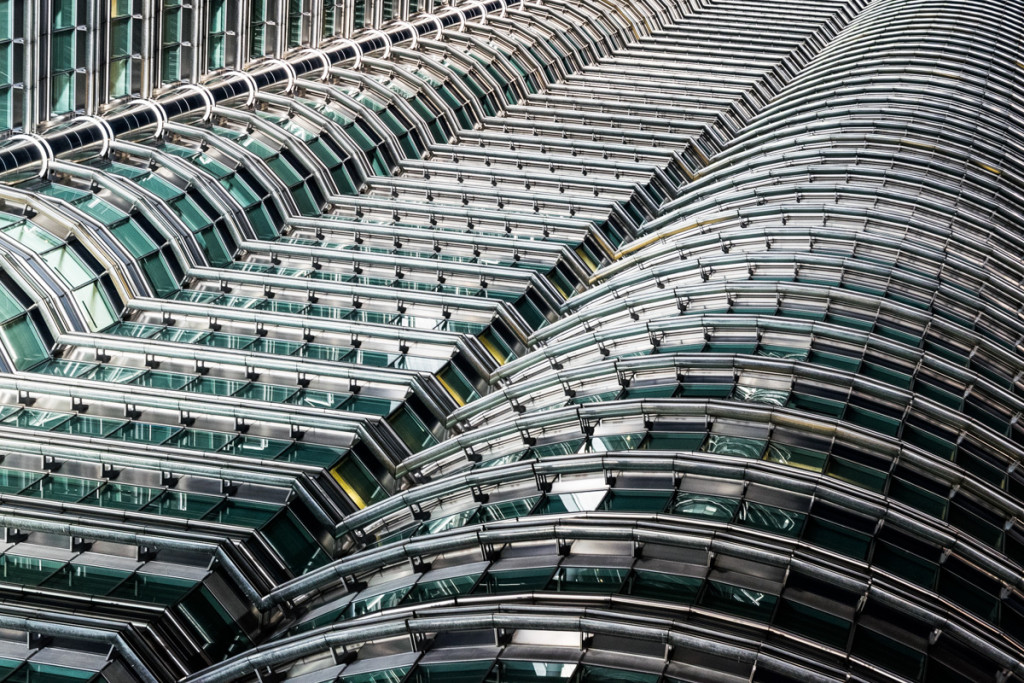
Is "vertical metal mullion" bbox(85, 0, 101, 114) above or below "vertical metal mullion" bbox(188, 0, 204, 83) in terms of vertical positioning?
below

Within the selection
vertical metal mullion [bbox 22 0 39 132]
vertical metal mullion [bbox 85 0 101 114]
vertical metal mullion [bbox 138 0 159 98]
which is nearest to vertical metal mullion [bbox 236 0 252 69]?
vertical metal mullion [bbox 138 0 159 98]

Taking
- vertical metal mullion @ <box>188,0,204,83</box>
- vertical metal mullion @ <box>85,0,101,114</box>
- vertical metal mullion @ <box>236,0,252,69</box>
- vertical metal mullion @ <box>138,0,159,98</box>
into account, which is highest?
vertical metal mullion @ <box>236,0,252,69</box>

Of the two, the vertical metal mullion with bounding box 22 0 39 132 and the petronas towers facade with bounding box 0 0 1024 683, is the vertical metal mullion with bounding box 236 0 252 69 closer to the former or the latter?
the petronas towers facade with bounding box 0 0 1024 683

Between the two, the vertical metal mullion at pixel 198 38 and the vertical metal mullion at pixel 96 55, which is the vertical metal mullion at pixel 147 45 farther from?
the vertical metal mullion at pixel 198 38

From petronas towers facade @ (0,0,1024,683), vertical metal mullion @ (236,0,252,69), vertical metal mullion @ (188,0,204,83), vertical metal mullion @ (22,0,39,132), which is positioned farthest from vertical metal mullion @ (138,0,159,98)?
vertical metal mullion @ (22,0,39,132)

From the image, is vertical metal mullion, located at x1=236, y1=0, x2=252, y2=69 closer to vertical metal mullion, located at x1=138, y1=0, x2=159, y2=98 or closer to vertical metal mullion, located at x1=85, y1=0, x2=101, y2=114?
vertical metal mullion, located at x1=138, y1=0, x2=159, y2=98

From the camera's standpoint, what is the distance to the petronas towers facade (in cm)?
1781

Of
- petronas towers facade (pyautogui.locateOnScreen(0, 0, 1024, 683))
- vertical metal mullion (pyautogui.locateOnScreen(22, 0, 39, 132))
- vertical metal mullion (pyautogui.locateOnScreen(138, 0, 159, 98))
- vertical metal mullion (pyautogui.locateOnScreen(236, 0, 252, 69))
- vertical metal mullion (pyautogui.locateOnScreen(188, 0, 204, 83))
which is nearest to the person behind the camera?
petronas towers facade (pyautogui.locateOnScreen(0, 0, 1024, 683))

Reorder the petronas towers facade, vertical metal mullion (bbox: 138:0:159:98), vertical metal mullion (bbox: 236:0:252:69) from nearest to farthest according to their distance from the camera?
the petronas towers facade < vertical metal mullion (bbox: 138:0:159:98) < vertical metal mullion (bbox: 236:0:252:69)

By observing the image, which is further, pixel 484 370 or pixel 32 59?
pixel 32 59

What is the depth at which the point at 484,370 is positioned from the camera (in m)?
32.4

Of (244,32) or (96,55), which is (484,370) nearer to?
(96,55)

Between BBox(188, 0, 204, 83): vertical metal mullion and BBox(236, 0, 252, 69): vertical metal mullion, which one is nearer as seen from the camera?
BBox(188, 0, 204, 83): vertical metal mullion

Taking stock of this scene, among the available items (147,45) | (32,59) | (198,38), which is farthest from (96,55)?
(198,38)
